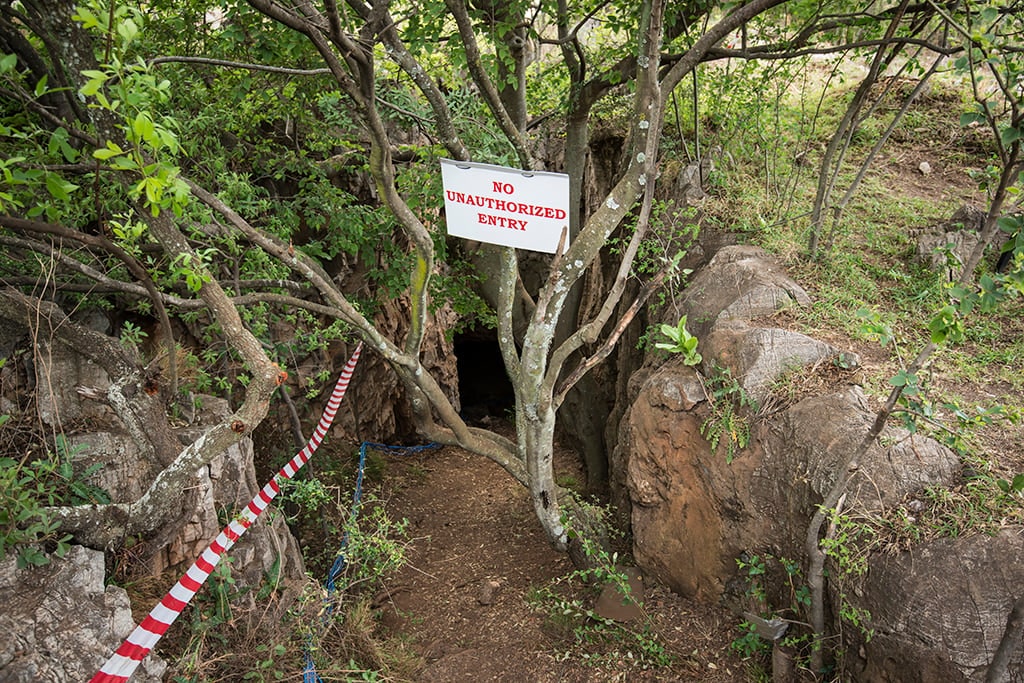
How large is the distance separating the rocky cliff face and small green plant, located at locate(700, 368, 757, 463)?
3 centimetres

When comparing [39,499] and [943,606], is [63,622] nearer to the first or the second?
[39,499]

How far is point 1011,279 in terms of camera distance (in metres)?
2.59

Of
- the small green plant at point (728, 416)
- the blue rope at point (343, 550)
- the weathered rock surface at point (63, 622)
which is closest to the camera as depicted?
the weathered rock surface at point (63, 622)

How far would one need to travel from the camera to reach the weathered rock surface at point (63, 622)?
2969 mm

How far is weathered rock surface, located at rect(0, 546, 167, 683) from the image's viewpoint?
2.97 m

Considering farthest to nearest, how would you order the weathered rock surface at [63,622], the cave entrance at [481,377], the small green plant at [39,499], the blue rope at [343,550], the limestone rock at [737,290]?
the cave entrance at [481,377], the limestone rock at [737,290], the blue rope at [343,550], the small green plant at [39,499], the weathered rock surface at [63,622]

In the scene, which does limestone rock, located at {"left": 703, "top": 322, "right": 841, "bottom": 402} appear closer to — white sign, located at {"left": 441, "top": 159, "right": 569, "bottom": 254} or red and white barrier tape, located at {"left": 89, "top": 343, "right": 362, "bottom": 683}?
white sign, located at {"left": 441, "top": 159, "right": 569, "bottom": 254}

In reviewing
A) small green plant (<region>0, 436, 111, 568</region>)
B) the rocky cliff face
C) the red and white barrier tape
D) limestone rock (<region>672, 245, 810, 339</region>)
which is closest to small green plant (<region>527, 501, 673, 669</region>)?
the rocky cliff face

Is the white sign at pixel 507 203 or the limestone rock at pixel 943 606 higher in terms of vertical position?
the white sign at pixel 507 203

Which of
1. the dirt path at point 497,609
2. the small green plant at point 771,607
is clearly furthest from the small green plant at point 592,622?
the small green plant at point 771,607

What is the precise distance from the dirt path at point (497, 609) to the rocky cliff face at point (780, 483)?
1.22 feet

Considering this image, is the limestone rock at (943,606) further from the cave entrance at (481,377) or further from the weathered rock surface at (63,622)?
the cave entrance at (481,377)

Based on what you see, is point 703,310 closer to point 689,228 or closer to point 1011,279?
point 689,228

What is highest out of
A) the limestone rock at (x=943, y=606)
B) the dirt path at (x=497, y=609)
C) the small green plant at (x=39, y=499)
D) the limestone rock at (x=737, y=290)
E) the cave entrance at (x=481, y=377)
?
the limestone rock at (x=737, y=290)
